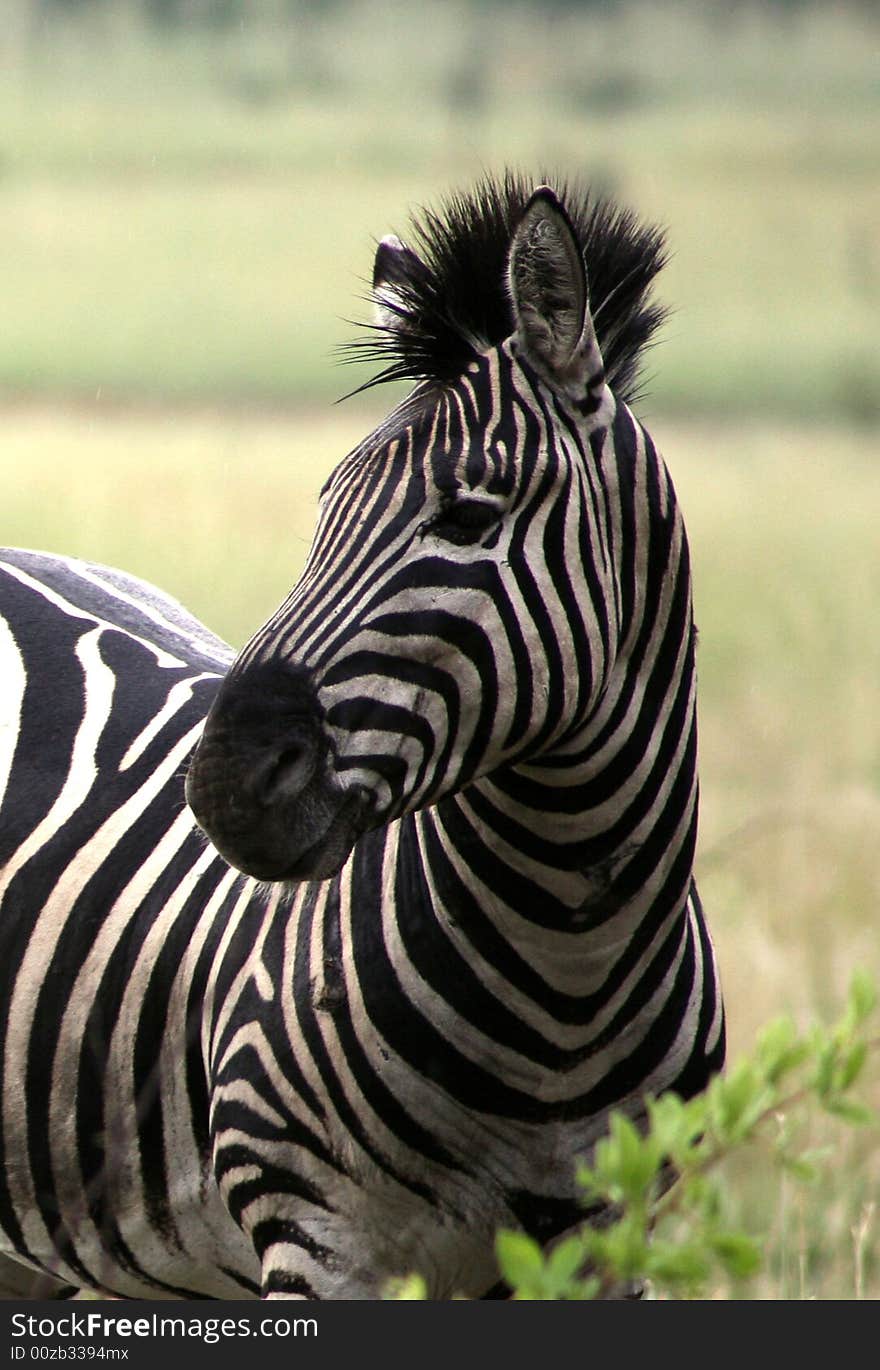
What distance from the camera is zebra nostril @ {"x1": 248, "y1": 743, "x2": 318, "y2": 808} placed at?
2500 mm

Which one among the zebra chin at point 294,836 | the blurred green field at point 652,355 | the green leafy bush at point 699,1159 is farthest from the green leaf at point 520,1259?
the blurred green field at point 652,355

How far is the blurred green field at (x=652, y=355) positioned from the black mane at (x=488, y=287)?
Answer: 0.15m

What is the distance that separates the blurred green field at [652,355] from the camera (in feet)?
28.5

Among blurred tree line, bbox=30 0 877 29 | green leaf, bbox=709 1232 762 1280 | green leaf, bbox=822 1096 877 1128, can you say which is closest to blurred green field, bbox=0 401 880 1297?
green leaf, bbox=822 1096 877 1128

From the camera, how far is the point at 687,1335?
2281mm

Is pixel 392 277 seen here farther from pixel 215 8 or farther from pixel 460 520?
pixel 215 8

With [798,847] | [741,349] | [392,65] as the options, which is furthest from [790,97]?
[798,847]

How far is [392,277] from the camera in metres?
3.15

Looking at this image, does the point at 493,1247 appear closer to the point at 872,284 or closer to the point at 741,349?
the point at 741,349

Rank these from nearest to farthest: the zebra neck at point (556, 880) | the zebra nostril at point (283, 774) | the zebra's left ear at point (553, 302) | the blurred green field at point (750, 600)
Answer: the zebra nostril at point (283, 774)
the zebra's left ear at point (553, 302)
the zebra neck at point (556, 880)
the blurred green field at point (750, 600)

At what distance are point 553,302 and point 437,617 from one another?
56 cm

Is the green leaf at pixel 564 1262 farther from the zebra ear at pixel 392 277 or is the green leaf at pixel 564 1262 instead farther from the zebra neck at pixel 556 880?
the zebra ear at pixel 392 277

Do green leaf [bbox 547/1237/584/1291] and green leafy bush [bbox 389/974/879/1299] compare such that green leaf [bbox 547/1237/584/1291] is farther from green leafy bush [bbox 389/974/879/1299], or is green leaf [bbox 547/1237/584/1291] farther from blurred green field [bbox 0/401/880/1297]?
blurred green field [bbox 0/401/880/1297]

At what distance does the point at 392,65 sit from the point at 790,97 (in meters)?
12.5
